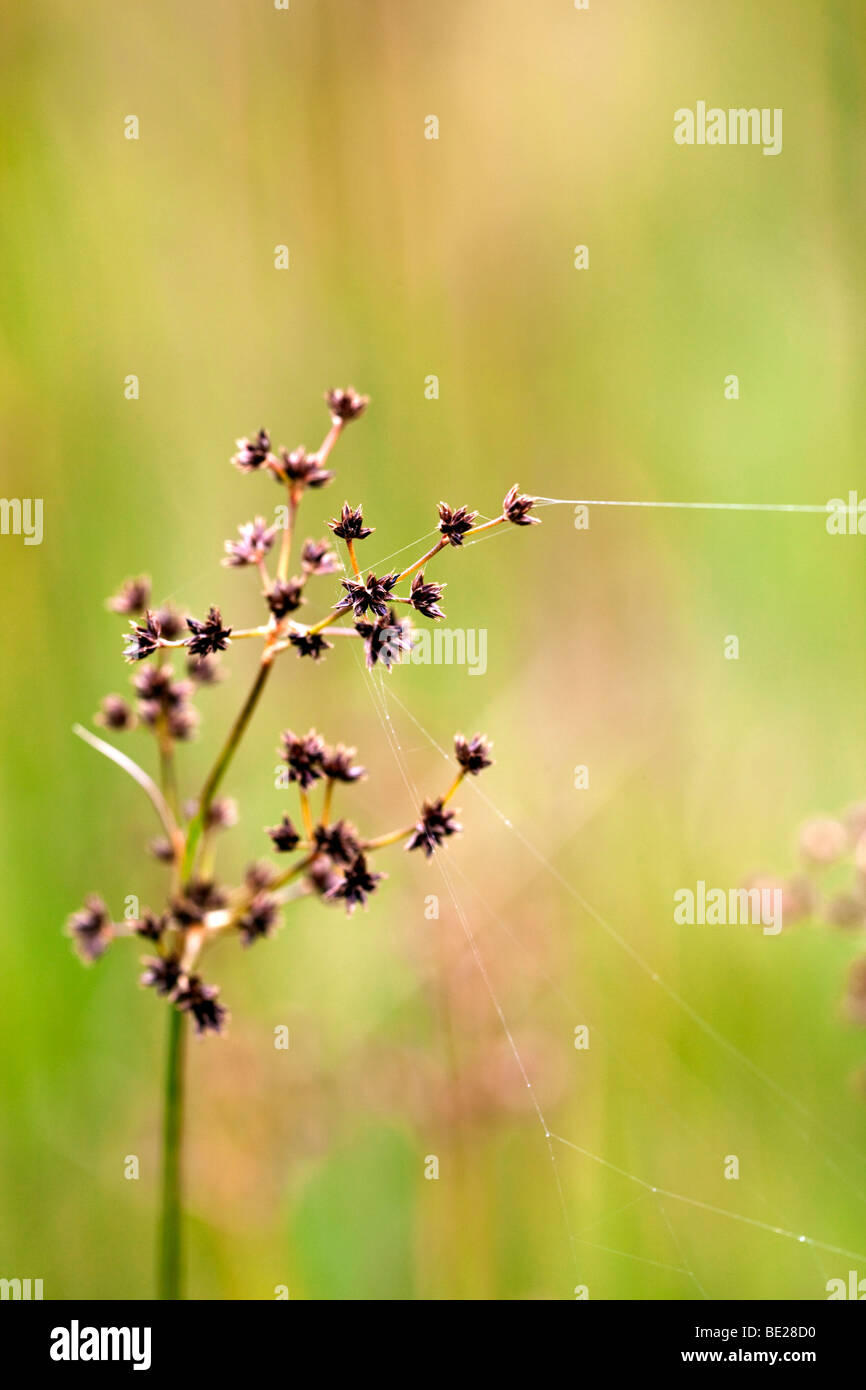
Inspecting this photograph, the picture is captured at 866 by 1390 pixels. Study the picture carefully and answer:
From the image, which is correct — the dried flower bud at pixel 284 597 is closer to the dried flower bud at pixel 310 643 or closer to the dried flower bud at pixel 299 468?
the dried flower bud at pixel 310 643

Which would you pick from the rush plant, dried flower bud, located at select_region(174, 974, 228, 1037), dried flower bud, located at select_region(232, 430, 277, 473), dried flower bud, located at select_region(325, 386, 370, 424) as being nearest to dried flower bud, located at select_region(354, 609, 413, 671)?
the rush plant

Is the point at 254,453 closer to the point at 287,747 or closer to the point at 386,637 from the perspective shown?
the point at 386,637

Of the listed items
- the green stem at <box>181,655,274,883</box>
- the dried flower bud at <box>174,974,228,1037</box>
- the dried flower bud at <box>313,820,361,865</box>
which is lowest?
the dried flower bud at <box>174,974,228,1037</box>

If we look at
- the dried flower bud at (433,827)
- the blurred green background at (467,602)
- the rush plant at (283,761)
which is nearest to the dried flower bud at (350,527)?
the rush plant at (283,761)

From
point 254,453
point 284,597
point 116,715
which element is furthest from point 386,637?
point 116,715

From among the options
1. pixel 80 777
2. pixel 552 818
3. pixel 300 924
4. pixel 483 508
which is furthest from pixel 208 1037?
pixel 483 508

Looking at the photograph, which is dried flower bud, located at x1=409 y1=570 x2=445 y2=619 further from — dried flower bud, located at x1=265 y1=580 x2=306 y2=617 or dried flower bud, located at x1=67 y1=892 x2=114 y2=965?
dried flower bud, located at x1=67 y1=892 x2=114 y2=965

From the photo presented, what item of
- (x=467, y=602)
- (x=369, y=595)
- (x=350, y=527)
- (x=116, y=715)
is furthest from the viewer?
(x=467, y=602)
